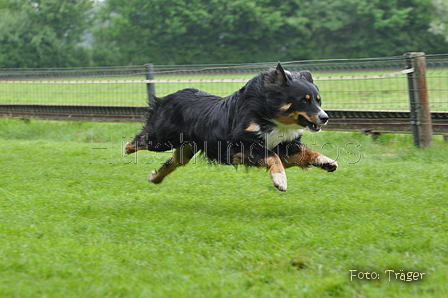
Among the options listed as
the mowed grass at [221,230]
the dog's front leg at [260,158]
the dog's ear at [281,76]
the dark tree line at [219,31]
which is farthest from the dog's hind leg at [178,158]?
the dark tree line at [219,31]

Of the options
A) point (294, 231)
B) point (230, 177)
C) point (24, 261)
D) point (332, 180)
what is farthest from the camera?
point (230, 177)

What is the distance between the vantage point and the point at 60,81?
12375mm

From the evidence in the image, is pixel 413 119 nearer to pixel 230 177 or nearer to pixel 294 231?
pixel 230 177

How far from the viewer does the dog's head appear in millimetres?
4953

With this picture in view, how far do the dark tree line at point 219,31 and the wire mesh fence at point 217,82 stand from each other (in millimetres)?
24130

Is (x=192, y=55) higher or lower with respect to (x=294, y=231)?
higher

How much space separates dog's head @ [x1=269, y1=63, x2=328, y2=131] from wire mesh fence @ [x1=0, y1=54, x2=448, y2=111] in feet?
10.7

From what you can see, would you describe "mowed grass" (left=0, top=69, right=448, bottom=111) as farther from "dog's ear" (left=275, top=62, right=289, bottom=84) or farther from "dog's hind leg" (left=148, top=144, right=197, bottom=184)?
"dog's ear" (left=275, top=62, right=289, bottom=84)

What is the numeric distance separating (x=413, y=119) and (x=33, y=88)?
9.29 metres

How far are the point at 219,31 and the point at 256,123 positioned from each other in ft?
115

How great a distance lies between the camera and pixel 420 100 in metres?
8.00

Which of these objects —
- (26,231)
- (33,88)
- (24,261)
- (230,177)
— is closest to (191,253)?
(24,261)

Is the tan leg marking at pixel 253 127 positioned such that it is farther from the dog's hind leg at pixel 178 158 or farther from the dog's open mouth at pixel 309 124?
the dog's hind leg at pixel 178 158

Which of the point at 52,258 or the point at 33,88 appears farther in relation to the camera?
the point at 33,88
